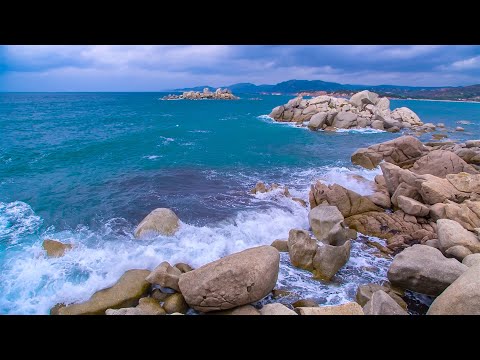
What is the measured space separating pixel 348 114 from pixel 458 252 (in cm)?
4449

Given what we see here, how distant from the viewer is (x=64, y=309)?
8.66m

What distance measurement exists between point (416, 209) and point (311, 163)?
13.5 metres

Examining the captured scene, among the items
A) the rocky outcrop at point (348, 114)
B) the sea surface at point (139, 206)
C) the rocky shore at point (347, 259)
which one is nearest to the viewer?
the rocky shore at point (347, 259)

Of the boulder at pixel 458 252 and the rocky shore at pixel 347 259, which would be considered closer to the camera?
the rocky shore at pixel 347 259

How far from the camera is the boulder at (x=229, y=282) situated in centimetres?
791

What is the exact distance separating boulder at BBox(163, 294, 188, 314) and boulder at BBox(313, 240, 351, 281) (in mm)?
4785

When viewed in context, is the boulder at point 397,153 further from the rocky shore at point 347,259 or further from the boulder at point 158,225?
the boulder at point 158,225

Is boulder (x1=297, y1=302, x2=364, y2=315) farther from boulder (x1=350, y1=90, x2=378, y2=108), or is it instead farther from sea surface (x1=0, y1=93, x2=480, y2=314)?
boulder (x1=350, y1=90, x2=378, y2=108)

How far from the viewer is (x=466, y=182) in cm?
1511

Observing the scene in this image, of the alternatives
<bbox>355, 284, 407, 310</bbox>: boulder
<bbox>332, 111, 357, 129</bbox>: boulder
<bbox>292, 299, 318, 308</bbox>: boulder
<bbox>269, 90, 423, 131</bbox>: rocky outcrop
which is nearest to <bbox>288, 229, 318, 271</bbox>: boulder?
<bbox>292, 299, 318, 308</bbox>: boulder

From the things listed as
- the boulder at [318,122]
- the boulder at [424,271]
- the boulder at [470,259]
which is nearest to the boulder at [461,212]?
the boulder at [470,259]

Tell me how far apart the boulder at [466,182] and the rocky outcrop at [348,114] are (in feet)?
110

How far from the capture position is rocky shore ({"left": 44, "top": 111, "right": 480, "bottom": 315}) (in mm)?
7875

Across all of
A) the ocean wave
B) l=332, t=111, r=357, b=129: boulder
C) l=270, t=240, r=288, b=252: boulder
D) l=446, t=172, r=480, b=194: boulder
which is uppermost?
l=332, t=111, r=357, b=129: boulder
